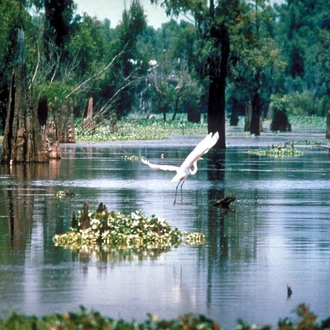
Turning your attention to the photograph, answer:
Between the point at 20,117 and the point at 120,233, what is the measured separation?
20426mm

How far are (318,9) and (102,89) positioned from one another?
50.3m

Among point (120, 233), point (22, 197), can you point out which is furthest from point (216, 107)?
point (120, 233)

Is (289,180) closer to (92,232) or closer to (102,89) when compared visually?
(92,232)

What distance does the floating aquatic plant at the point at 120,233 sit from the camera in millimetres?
17062

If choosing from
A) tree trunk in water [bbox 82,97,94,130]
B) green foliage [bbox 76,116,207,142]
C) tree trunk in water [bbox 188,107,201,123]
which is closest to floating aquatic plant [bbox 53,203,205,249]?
green foliage [bbox 76,116,207,142]

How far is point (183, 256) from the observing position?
15773mm

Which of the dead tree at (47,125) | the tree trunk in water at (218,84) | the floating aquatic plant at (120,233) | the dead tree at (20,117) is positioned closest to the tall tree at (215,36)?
the tree trunk in water at (218,84)

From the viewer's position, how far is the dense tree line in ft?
178

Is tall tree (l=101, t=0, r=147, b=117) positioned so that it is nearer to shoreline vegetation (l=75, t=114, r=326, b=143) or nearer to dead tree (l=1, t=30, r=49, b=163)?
shoreline vegetation (l=75, t=114, r=326, b=143)

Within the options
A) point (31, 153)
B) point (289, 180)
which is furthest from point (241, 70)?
point (289, 180)

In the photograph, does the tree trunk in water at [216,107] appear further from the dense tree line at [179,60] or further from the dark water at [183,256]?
the dark water at [183,256]

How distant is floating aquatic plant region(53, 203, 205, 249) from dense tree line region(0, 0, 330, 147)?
20.9 m

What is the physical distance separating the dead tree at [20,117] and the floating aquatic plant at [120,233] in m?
19.7

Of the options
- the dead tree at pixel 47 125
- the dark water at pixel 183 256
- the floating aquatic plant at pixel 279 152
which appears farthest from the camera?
the floating aquatic plant at pixel 279 152
